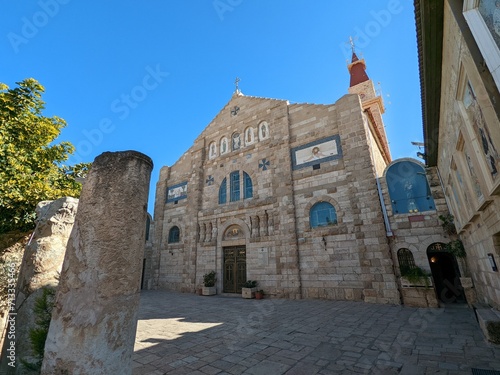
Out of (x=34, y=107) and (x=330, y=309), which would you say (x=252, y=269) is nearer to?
(x=330, y=309)

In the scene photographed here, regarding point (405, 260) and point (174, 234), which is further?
point (174, 234)

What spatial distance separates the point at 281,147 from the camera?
1299 centimetres

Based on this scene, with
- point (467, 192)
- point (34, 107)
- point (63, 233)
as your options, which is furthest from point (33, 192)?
point (467, 192)

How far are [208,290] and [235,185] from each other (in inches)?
237

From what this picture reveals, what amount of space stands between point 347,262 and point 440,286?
5025 millimetres

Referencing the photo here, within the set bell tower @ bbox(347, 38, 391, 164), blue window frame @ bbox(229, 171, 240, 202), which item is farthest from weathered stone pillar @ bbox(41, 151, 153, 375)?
bell tower @ bbox(347, 38, 391, 164)

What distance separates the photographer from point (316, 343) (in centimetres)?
466

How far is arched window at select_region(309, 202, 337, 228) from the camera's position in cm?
1073

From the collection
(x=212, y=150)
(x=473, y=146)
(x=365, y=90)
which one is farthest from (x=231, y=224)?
(x=365, y=90)

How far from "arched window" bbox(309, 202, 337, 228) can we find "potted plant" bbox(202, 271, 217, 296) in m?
6.21

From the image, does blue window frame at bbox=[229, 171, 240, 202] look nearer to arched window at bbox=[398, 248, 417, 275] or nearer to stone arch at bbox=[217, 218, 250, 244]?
stone arch at bbox=[217, 218, 250, 244]

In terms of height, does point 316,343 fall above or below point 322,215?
below

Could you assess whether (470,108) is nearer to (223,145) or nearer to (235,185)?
(235,185)

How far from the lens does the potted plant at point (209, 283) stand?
12508 mm
